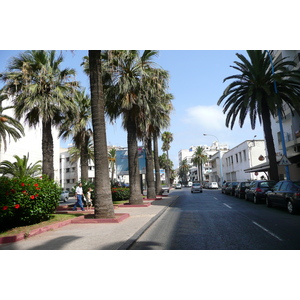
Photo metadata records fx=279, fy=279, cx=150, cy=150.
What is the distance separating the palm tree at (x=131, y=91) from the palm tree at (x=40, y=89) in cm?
283

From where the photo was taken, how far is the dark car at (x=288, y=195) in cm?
1212

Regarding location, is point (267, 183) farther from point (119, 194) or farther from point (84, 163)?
point (84, 163)

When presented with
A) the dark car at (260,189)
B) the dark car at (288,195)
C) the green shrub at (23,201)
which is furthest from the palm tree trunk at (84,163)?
the dark car at (288,195)

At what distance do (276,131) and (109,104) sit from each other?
26623 mm

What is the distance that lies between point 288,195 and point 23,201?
1124 centimetres

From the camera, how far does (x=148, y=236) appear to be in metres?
8.38

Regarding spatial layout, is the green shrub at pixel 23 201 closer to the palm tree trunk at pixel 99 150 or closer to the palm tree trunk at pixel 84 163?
the palm tree trunk at pixel 99 150

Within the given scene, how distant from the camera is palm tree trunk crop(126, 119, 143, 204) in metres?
18.5

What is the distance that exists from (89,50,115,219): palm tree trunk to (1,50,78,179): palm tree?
444cm

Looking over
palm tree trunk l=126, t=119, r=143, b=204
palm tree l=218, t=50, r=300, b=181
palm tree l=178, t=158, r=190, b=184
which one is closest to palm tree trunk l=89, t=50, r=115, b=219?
palm tree trunk l=126, t=119, r=143, b=204

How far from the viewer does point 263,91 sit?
75.4 feet

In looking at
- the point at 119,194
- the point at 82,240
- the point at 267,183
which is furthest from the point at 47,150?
the point at 267,183

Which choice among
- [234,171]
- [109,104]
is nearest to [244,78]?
[109,104]

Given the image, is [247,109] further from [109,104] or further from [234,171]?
[234,171]
